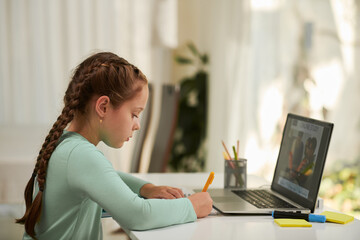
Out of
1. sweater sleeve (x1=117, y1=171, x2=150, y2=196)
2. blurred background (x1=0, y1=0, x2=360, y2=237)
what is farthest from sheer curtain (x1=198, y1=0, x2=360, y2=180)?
sweater sleeve (x1=117, y1=171, x2=150, y2=196)

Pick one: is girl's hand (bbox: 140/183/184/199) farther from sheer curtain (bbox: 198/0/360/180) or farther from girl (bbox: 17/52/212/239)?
sheer curtain (bbox: 198/0/360/180)

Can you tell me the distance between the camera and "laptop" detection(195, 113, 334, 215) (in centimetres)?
138

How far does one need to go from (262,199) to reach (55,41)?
3177mm

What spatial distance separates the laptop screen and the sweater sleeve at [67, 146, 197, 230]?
391 mm

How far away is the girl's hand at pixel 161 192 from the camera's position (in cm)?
142

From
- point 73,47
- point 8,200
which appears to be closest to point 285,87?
point 73,47

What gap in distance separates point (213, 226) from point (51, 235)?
0.39 metres

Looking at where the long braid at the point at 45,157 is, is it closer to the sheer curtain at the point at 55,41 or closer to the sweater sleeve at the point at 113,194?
the sweater sleeve at the point at 113,194

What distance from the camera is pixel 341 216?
134cm

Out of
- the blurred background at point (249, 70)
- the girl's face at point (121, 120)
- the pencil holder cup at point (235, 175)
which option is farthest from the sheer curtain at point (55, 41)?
the girl's face at point (121, 120)

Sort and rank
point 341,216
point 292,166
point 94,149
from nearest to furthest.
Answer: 1. point 94,149
2. point 341,216
3. point 292,166

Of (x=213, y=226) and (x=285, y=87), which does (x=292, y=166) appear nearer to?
(x=213, y=226)

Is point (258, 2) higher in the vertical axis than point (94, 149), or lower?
higher

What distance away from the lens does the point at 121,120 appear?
1.31m
